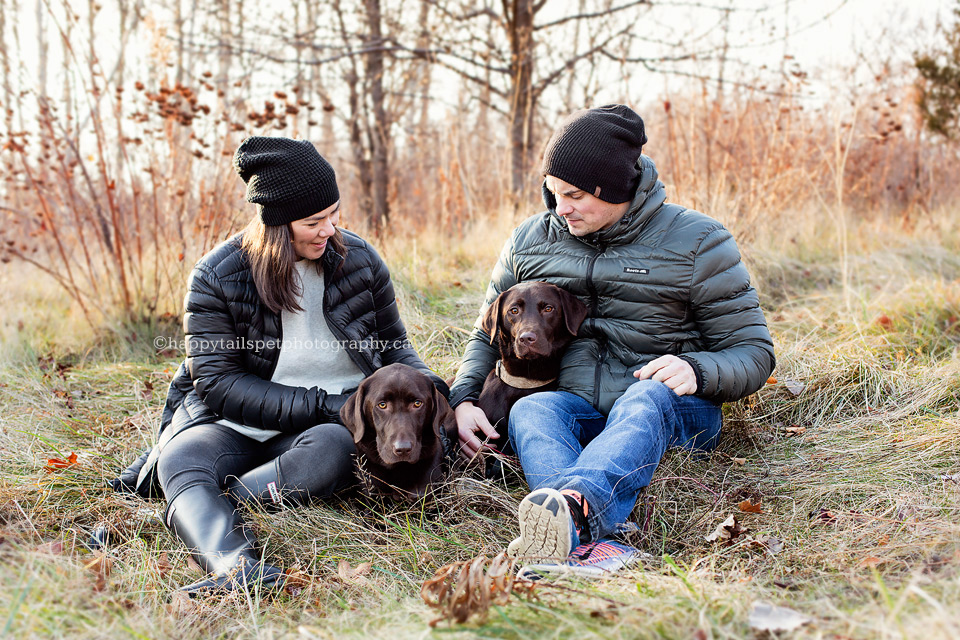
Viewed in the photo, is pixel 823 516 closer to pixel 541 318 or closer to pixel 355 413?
pixel 541 318

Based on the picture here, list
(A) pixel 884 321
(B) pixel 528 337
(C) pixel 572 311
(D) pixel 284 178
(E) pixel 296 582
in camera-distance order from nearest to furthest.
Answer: (E) pixel 296 582
(D) pixel 284 178
(B) pixel 528 337
(C) pixel 572 311
(A) pixel 884 321

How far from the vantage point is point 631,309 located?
299cm

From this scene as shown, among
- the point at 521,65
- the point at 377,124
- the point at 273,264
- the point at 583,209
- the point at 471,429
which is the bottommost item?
the point at 471,429

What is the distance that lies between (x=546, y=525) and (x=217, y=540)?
117 centimetres

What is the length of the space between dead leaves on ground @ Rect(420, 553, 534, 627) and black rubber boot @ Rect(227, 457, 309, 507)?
1.05 m

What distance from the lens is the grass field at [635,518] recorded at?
5.48ft

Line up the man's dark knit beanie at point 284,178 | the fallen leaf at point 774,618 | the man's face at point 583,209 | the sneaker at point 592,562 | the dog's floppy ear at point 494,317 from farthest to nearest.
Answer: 1. the dog's floppy ear at point 494,317
2. the man's face at point 583,209
3. the man's dark knit beanie at point 284,178
4. the sneaker at point 592,562
5. the fallen leaf at point 774,618

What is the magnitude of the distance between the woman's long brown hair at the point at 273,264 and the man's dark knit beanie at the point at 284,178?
6 centimetres

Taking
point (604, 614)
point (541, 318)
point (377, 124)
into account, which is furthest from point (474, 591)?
point (377, 124)

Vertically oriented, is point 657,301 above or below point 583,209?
below

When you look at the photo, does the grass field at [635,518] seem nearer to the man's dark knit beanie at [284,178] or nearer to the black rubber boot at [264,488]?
the black rubber boot at [264,488]

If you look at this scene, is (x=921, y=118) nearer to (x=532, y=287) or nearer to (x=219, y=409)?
(x=532, y=287)

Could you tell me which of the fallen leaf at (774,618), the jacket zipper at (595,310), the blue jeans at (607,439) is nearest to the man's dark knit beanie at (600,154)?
the jacket zipper at (595,310)

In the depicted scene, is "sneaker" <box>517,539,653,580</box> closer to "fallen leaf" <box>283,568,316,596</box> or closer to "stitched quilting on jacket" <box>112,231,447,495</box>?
"fallen leaf" <box>283,568,316,596</box>
